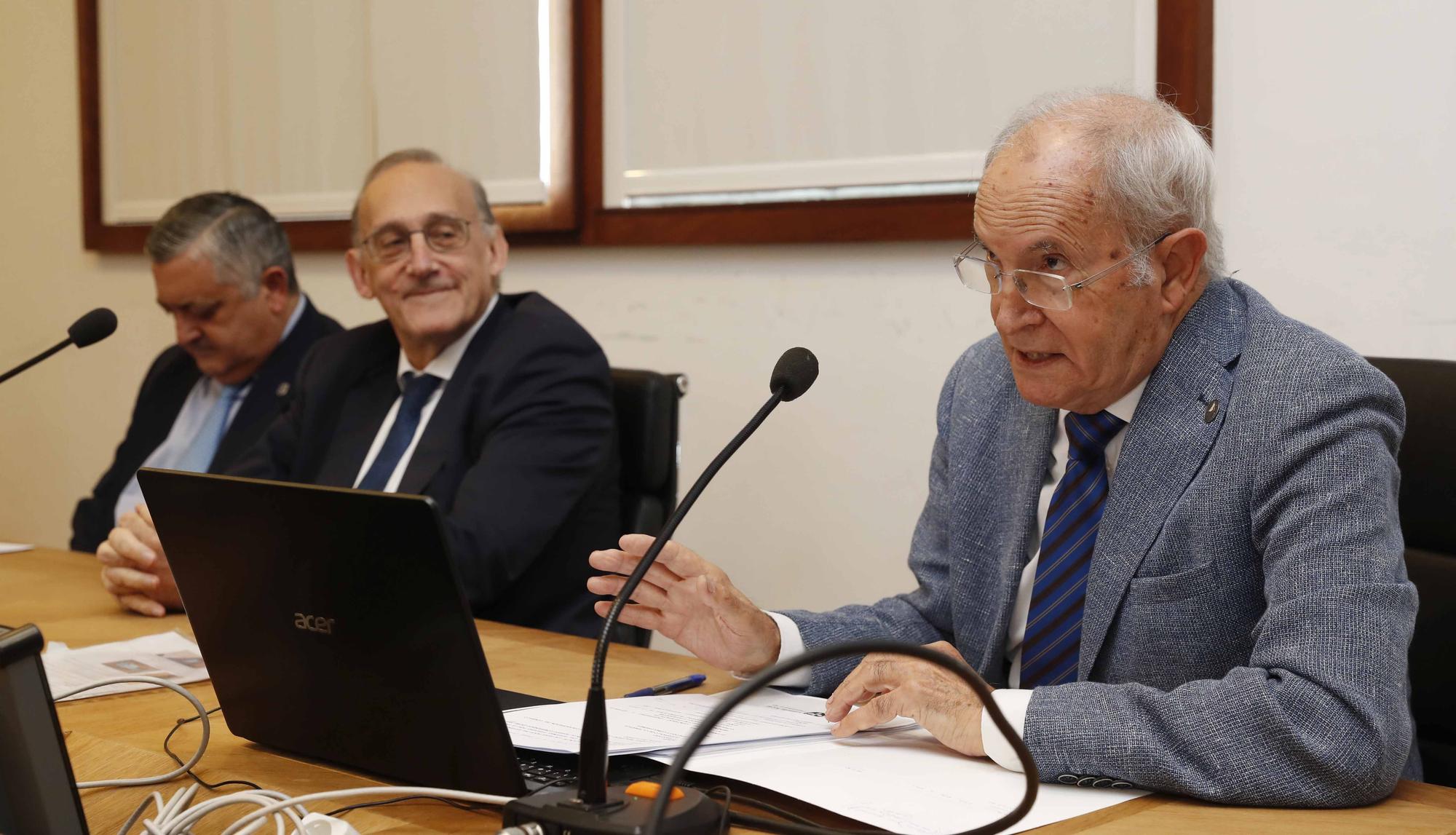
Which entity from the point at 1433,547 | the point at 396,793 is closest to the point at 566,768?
the point at 396,793

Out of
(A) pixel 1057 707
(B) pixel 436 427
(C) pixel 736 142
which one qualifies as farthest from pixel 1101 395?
(C) pixel 736 142

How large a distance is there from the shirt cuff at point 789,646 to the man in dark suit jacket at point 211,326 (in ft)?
5.66

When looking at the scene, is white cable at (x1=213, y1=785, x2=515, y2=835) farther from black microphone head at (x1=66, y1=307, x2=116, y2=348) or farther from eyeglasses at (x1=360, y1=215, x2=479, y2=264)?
eyeglasses at (x1=360, y1=215, x2=479, y2=264)

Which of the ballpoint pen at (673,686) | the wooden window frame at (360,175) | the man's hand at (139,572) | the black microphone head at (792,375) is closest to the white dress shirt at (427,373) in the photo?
the man's hand at (139,572)

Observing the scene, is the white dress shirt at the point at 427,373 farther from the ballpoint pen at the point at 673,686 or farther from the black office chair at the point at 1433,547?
the black office chair at the point at 1433,547

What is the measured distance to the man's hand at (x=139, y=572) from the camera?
77.4 inches

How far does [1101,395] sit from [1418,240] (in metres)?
0.84

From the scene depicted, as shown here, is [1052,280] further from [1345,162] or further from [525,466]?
[525,466]

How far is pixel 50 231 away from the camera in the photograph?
4.07 meters

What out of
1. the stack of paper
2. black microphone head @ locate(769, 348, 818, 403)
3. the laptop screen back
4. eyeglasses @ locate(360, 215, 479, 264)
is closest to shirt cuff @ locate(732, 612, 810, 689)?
the stack of paper

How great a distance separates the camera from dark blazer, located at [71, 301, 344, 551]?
9.28 feet

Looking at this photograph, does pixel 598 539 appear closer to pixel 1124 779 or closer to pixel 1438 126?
pixel 1124 779

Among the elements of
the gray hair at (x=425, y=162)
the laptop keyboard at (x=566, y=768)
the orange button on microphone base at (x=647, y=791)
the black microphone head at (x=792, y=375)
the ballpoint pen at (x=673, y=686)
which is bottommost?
the ballpoint pen at (x=673, y=686)

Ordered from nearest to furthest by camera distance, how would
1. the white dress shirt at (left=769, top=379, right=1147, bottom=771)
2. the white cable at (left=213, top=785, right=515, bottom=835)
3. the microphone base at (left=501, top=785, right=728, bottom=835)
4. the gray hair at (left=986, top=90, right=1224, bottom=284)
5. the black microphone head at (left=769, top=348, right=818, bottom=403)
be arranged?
the microphone base at (left=501, top=785, right=728, bottom=835) < the white cable at (left=213, top=785, right=515, bottom=835) < the black microphone head at (left=769, top=348, right=818, bottom=403) < the gray hair at (left=986, top=90, right=1224, bottom=284) < the white dress shirt at (left=769, top=379, right=1147, bottom=771)
